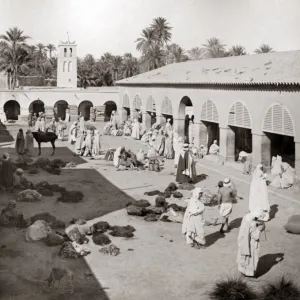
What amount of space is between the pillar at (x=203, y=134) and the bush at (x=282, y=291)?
16.1 metres

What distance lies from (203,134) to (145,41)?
3389 cm

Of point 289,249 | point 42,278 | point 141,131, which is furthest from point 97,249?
point 141,131

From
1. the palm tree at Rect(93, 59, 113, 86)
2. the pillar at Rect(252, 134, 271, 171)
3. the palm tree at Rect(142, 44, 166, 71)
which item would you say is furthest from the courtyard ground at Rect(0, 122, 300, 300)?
the palm tree at Rect(93, 59, 113, 86)

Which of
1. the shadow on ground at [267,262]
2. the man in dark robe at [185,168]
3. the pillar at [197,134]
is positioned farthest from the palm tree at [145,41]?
the shadow on ground at [267,262]

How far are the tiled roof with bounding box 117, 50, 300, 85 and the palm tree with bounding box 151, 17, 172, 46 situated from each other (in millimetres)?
25802

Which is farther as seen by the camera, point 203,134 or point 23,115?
point 23,115

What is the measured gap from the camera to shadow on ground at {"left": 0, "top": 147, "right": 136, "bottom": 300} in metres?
7.34

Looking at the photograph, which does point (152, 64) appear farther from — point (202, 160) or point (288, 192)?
point (288, 192)

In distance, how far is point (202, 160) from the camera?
22000 millimetres

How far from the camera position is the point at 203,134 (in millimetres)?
23469

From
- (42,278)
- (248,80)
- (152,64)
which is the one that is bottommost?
(42,278)

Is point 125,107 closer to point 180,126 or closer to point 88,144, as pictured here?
point 180,126

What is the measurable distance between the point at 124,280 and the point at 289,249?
3.89 meters

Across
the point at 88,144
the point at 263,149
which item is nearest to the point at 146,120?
the point at 88,144
